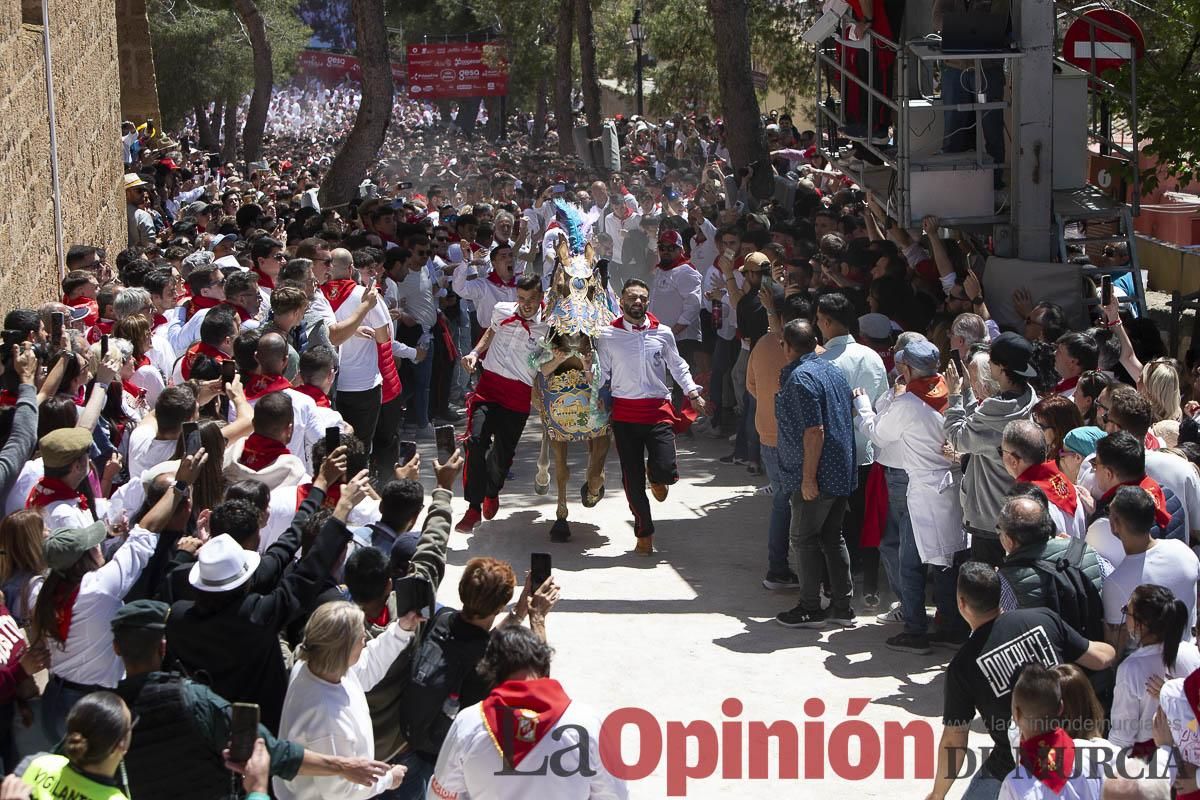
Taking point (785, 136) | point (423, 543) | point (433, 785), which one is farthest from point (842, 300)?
point (785, 136)

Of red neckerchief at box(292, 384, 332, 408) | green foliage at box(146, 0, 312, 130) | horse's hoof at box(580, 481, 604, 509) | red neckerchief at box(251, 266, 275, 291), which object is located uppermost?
green foliage at box(146, 0, 312, 130)

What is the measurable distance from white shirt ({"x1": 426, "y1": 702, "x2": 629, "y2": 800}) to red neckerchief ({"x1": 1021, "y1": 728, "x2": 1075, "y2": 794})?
1.27 metres

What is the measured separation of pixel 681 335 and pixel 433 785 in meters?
9.01

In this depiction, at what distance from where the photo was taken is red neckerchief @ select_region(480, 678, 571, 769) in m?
4.32

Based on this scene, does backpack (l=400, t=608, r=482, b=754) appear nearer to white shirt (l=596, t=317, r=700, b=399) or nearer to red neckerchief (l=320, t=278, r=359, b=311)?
white shirt (l=596, t=317, r=700, b=399)

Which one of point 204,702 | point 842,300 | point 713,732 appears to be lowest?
point 713,732

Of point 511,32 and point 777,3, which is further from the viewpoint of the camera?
point 511,32

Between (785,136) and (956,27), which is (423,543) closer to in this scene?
(956,27)

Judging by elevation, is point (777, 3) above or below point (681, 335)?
above

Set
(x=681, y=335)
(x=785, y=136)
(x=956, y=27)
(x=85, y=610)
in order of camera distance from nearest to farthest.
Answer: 1. (x=85, y=610)
2. (x=956, y=27)
3. (x=681, y=335)
4. (x=785, y=136)

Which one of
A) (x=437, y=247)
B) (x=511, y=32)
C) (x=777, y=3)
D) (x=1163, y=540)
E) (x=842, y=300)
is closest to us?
(x=1163, y=540)

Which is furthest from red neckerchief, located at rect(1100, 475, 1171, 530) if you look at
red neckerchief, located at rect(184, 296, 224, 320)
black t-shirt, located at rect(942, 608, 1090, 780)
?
red neckerchief, located at rect(184, 296, 224, 320)

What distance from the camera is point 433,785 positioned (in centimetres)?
450

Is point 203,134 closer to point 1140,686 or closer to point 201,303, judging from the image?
point 201,303
